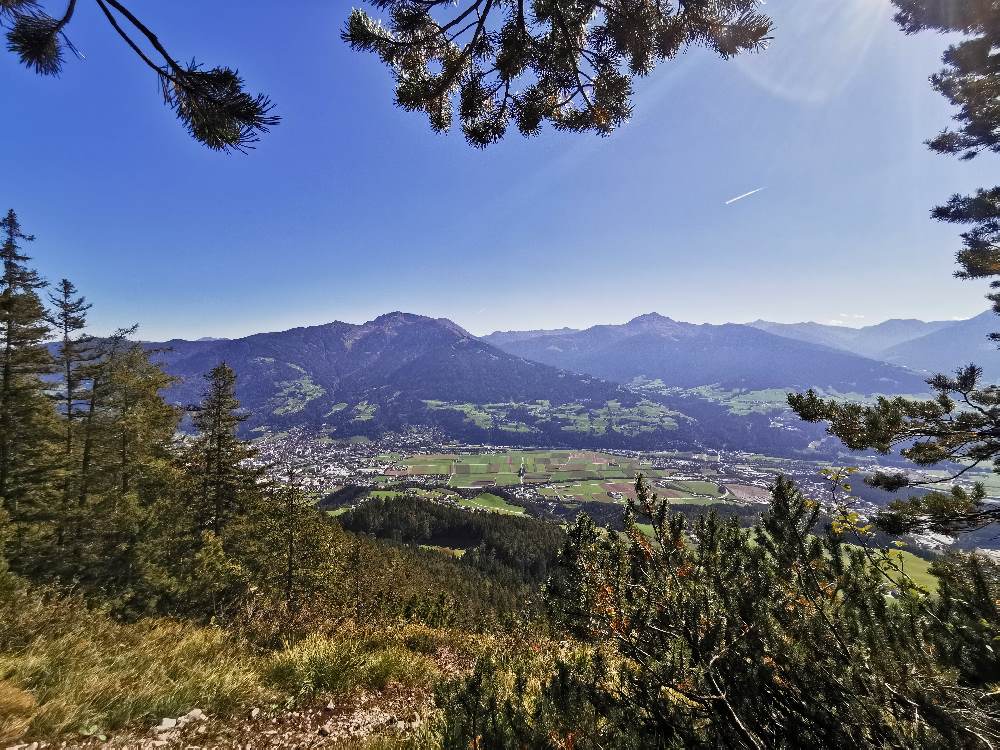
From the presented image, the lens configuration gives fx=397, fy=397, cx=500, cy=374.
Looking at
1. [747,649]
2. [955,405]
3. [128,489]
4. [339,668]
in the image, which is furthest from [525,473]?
[747,649]

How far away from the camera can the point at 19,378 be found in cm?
1655

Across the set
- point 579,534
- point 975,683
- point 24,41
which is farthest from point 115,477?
point 975,683

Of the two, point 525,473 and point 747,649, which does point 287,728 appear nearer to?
point 747,649

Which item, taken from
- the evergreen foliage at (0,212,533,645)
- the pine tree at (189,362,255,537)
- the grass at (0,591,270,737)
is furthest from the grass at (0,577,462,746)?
the pine tree at (189,362,255,537)

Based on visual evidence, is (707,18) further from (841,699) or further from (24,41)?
(24,41)

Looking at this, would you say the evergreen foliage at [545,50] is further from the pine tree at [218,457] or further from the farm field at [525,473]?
the farm field at [525,473]

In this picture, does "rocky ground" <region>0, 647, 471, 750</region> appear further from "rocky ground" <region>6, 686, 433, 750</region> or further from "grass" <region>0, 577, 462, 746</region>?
"grass" <region>0, 577, 462, 746</region>

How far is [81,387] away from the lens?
1838 cm

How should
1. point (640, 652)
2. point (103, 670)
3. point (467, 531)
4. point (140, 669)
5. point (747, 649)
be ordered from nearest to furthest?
point (747, 649) → point (640, 652) → point (103, 670) → point (140, 669) → point (467, 531)

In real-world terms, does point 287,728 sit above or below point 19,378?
below

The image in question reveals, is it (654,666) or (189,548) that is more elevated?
(654,666)

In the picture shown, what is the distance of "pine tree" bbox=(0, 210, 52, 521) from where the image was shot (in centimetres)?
1580

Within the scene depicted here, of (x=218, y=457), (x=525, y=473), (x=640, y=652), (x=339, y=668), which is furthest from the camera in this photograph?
(x=525, y=473)

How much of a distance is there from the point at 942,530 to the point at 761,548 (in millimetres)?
4641
